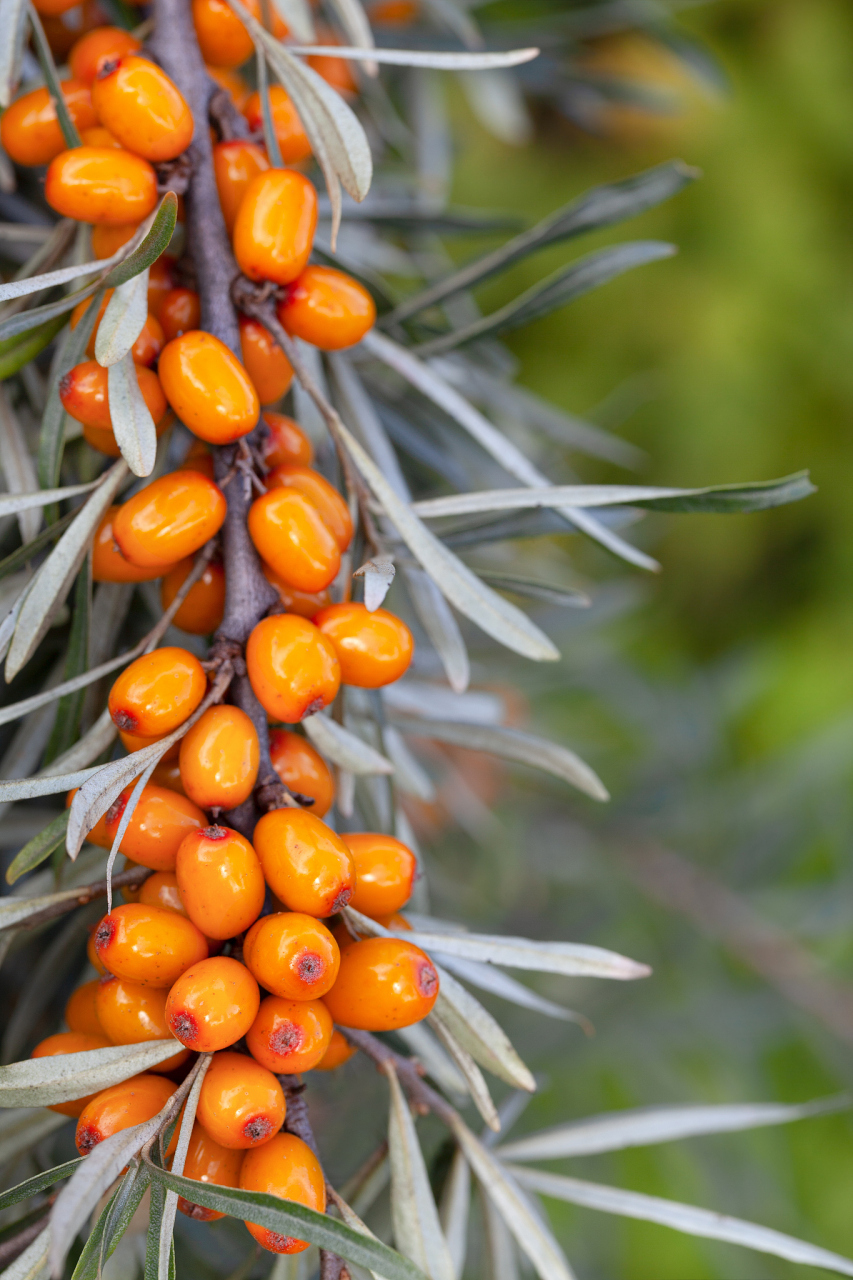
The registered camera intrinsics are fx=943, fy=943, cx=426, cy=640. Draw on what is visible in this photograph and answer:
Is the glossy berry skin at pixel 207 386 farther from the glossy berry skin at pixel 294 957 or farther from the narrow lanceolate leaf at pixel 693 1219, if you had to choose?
the narrow lanceolate leaf at pixel 693 1219

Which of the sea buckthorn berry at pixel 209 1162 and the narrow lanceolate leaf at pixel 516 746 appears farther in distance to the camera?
the narrow lanceolate leaf at pixel 516 746

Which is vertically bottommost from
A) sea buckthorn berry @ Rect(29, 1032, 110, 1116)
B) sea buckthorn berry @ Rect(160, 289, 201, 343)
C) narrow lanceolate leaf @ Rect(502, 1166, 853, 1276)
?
narrow lanceolate leaf @ Rect(502, 1166, 853, 1276)

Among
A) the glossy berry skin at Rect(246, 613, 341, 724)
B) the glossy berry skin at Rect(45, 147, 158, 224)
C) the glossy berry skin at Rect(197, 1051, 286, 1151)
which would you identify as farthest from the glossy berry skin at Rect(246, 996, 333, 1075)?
the glossy berry skin at Rect(45, 147, 158, 224)

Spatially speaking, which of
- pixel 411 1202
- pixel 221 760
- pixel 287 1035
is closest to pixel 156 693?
pixel 221 760

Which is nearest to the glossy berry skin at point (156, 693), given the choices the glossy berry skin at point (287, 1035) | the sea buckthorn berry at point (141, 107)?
the glossy berry skin at point (287, 1035)

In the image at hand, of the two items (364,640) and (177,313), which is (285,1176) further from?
(177,313)

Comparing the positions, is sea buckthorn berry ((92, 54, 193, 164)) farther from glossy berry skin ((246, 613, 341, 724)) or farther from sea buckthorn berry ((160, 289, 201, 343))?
glossy berry skin ((246, 613, 341, 724))
